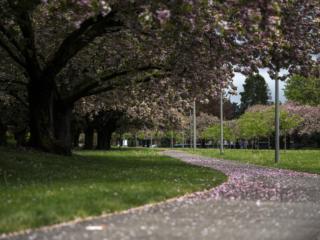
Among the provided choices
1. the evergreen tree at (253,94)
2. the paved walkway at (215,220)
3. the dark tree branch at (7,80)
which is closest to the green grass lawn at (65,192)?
the paved walkway at (215,220)

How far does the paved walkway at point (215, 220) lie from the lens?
8102mm

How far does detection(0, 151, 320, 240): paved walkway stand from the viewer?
26.6ft

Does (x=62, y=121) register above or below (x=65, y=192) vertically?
above

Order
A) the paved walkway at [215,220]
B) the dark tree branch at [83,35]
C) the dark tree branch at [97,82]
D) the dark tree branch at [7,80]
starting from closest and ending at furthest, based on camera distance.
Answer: the paved walkway at [215,220], the dark tree branch at [83,35], the dark tree branch at [97,82], the dark tree branch at [7,80]

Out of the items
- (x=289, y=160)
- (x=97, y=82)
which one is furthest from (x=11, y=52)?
(x=289, y=160)

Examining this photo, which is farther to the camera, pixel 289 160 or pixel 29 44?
pixel 289 160

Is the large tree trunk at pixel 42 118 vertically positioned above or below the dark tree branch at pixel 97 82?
below

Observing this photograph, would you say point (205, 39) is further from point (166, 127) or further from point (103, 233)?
point (166, 127)

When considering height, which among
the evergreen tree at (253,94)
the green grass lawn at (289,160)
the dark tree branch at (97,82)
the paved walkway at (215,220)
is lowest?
the paved walkway at (215,220)

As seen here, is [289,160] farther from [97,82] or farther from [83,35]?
[83,35]

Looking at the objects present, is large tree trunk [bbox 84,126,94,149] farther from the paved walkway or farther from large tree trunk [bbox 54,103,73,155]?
the paved walkway

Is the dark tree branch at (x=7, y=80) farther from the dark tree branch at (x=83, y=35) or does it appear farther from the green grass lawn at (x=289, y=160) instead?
the green grass lawn at (x=289, y=160)

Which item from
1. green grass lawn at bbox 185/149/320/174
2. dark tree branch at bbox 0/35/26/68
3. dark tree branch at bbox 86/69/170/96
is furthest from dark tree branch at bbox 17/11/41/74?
green grass lawn at bbox 185/149/320/174

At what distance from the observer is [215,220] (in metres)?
9.41
